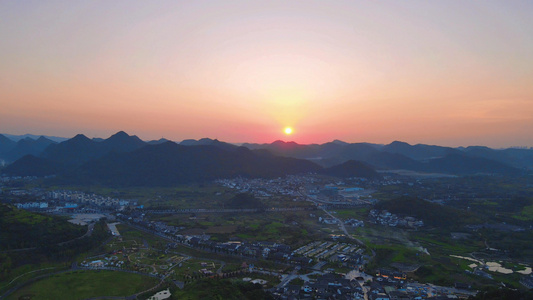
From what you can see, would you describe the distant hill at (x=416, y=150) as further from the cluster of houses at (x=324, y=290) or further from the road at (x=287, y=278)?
the cluster of houses at (x=324, y=290)

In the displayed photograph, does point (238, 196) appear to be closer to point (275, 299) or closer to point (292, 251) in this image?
point (292, 251)

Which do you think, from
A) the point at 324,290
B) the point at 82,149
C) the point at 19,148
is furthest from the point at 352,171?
the point at 19,148

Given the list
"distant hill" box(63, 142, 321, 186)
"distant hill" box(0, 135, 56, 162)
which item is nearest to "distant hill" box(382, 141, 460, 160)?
"distant hill" box(63, 142, 321, 186)

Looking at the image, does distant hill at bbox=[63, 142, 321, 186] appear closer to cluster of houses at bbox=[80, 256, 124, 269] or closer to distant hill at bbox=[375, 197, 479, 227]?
distant hill at bbox=[375, 197, 479, 227]

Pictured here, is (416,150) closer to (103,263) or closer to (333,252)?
(333,252)

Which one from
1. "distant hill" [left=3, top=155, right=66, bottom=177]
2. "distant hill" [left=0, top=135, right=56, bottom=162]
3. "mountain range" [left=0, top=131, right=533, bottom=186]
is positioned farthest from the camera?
"distant hill" [left=0, top=135, right=56, bottom=162]

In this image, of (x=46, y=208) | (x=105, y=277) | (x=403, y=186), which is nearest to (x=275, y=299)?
(x=105, y=277)
